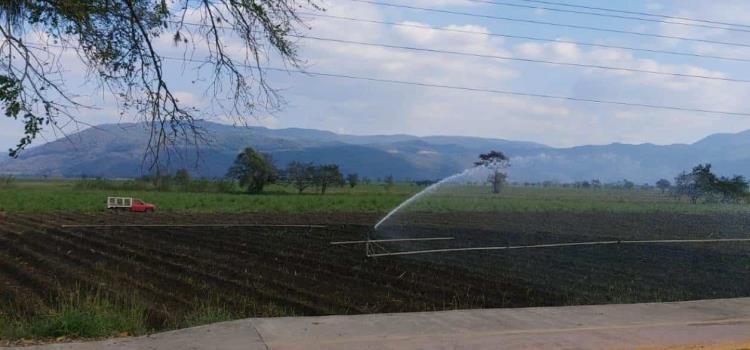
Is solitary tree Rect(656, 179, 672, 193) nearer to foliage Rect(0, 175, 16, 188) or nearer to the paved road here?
the paved road

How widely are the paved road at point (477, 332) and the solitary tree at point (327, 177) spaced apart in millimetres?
79328

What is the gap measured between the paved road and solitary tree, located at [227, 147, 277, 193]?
229 ft

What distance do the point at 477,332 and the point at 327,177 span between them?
82.4 metres

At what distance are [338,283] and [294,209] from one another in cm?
3409

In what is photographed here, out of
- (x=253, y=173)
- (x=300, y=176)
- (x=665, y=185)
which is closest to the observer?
(x=665, y=185)

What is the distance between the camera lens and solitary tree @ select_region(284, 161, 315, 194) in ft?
284

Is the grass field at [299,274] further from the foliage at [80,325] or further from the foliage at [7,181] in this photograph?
the foliage at [7,181]

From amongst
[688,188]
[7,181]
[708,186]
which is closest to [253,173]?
[7,181]

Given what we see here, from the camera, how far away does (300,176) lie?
286 ft

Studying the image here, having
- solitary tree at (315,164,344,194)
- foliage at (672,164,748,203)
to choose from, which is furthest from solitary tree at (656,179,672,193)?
solitary tree at (315,164,344,194)

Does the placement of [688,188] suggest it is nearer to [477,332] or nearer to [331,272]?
[331,272]

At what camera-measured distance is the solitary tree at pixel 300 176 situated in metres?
86.6

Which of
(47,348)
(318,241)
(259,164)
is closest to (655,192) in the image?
(259,164)

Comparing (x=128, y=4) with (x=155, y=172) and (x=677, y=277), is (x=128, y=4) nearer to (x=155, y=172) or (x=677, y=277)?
(x=155, y=172)
